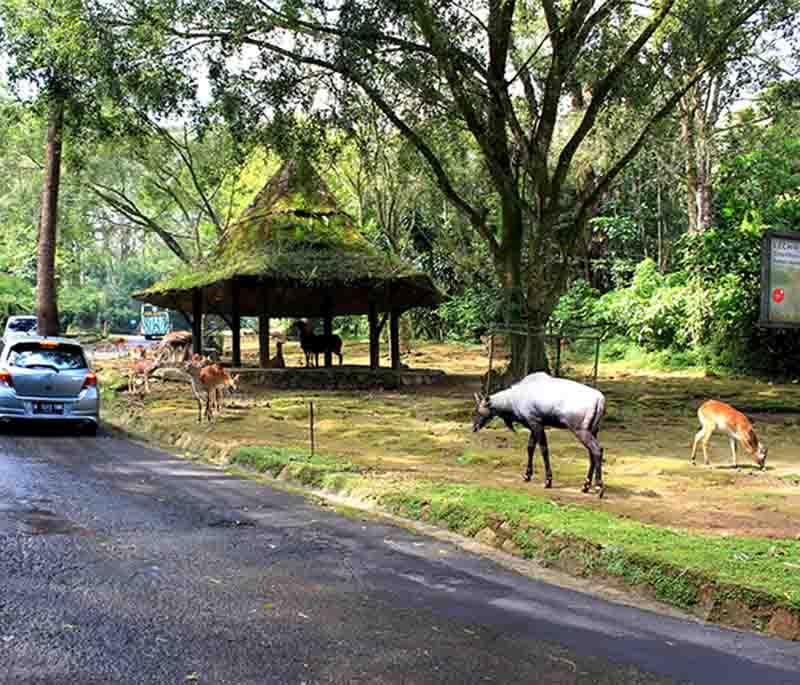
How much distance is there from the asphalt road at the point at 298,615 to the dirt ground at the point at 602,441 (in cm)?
230

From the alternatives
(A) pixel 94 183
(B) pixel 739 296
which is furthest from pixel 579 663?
(A) pixel 94 183

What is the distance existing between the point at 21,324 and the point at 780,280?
31.8 meters

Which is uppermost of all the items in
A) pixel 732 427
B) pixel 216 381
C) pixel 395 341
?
pixel 395 341

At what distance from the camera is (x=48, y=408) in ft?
43.6

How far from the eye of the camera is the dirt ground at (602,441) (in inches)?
336

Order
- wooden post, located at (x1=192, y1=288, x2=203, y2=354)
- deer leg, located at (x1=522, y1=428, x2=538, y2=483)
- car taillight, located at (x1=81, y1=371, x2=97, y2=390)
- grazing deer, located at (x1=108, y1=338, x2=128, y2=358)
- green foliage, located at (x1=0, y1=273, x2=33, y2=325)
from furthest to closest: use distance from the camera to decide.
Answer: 1. green foliage, located at (x1=0, y1=273, x2=33, y2=325)
2. grazing deer, located at (x1=108, y1=338, x2=128, y2=358)
3. wooden post, located at (x1=192, y1=288, x2=203, y2=354)
4. car taillight, located at (x1=81, y1=371, x2=97, y2=390)
5. deer leg, located at (x1=522, y1=428, x2=538, y2=483)

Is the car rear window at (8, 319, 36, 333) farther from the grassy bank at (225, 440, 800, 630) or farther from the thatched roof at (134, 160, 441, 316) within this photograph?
the grassy bank at (225, 440, 800, 630)

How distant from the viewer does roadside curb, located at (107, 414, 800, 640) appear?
5453 millimetres

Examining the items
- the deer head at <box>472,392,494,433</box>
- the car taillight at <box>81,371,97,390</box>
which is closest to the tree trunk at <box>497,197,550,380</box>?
the deer head at <box>472,392,494,433</box>

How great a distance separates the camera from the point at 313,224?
→ 23.5 meters

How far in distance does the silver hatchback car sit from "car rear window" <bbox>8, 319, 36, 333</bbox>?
24837mm

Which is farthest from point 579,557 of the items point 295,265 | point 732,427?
point 295,265

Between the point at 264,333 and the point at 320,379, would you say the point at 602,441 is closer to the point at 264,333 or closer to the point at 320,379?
the point at 320,379

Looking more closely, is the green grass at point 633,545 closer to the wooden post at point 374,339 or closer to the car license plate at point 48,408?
the car license plate at point 48,408
